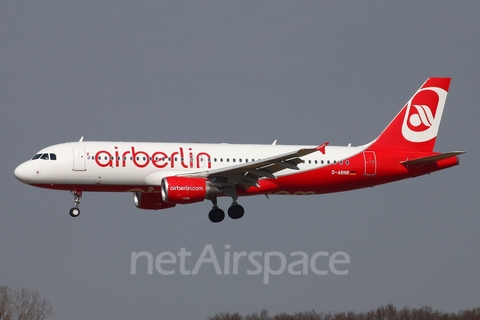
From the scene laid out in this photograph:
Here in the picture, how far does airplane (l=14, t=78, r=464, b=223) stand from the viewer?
161ft

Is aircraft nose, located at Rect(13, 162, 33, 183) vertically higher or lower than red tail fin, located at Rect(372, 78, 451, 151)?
lower

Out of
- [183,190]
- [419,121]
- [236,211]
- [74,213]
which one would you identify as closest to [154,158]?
[183,190]

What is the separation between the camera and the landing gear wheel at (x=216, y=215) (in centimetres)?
5244

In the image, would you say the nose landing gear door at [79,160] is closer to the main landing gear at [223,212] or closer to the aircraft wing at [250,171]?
the aircraft wing at [250,171]

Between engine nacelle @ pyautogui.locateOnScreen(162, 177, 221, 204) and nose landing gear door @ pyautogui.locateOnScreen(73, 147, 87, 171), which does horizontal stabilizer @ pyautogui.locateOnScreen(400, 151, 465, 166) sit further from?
nose landing gear door @ pyautogui.locateOnScreen(73, 147, 87, 171)

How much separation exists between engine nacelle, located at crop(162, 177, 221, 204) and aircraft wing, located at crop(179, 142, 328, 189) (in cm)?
85

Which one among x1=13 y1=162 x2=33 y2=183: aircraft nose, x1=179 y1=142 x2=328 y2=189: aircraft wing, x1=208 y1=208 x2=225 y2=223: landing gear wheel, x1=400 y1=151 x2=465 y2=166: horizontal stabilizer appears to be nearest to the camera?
x1=179 y1=142 x2=328 y2=189: aircraft wing

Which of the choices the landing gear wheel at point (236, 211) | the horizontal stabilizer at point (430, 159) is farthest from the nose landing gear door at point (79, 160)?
the horizontal stabilizer at point (430, 159)

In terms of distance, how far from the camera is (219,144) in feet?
172

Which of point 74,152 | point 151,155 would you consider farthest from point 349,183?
point 74,152

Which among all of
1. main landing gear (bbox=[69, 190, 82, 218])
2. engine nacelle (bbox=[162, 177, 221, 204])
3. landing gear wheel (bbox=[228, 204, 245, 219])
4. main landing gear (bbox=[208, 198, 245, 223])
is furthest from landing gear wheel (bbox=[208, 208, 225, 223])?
main landing gear (bbox=[69, 190, 82, 218])

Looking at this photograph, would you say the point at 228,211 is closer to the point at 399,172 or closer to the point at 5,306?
the point at 399,172

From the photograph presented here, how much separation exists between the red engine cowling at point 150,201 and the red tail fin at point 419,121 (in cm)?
1273

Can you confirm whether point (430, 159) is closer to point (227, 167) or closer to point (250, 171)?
point (250, 171)
